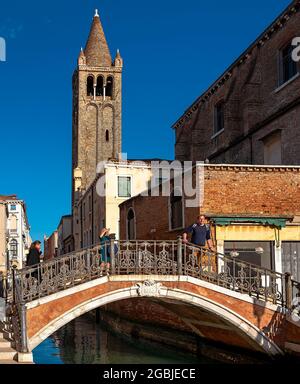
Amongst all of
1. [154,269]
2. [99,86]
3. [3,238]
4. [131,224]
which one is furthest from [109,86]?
[154,269]

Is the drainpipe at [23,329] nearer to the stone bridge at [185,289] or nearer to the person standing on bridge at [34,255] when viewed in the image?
the stone bridge at [185,289]

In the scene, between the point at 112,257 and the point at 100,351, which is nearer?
the point at 112,257

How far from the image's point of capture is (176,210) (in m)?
19.7

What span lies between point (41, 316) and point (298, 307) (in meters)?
5.71

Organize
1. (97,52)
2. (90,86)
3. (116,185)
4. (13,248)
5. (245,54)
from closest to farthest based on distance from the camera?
1. (245,54)
2. (116,185)
3. (90,86)
4. (97,52)
5. (13,248)

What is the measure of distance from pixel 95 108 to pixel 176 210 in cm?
3872

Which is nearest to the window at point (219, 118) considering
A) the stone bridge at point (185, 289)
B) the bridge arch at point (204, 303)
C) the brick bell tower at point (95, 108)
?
the stone bridge at point (185, 289)

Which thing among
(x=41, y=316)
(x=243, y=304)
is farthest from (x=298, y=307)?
(x=41, y=316)

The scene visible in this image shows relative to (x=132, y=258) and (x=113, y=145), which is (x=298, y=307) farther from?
(x=113, y=145)

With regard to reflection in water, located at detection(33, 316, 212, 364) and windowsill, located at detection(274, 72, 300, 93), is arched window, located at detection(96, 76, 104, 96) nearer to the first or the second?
reflection in water, located at detection(33, 316, 212, 364)

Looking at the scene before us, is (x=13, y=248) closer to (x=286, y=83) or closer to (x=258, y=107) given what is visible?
(x=258, y=107)

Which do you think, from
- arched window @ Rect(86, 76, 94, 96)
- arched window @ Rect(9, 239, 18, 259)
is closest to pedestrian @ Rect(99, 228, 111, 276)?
arched window @ Rect(86, 76, 94, 96)

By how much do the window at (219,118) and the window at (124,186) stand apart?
5002 mm
